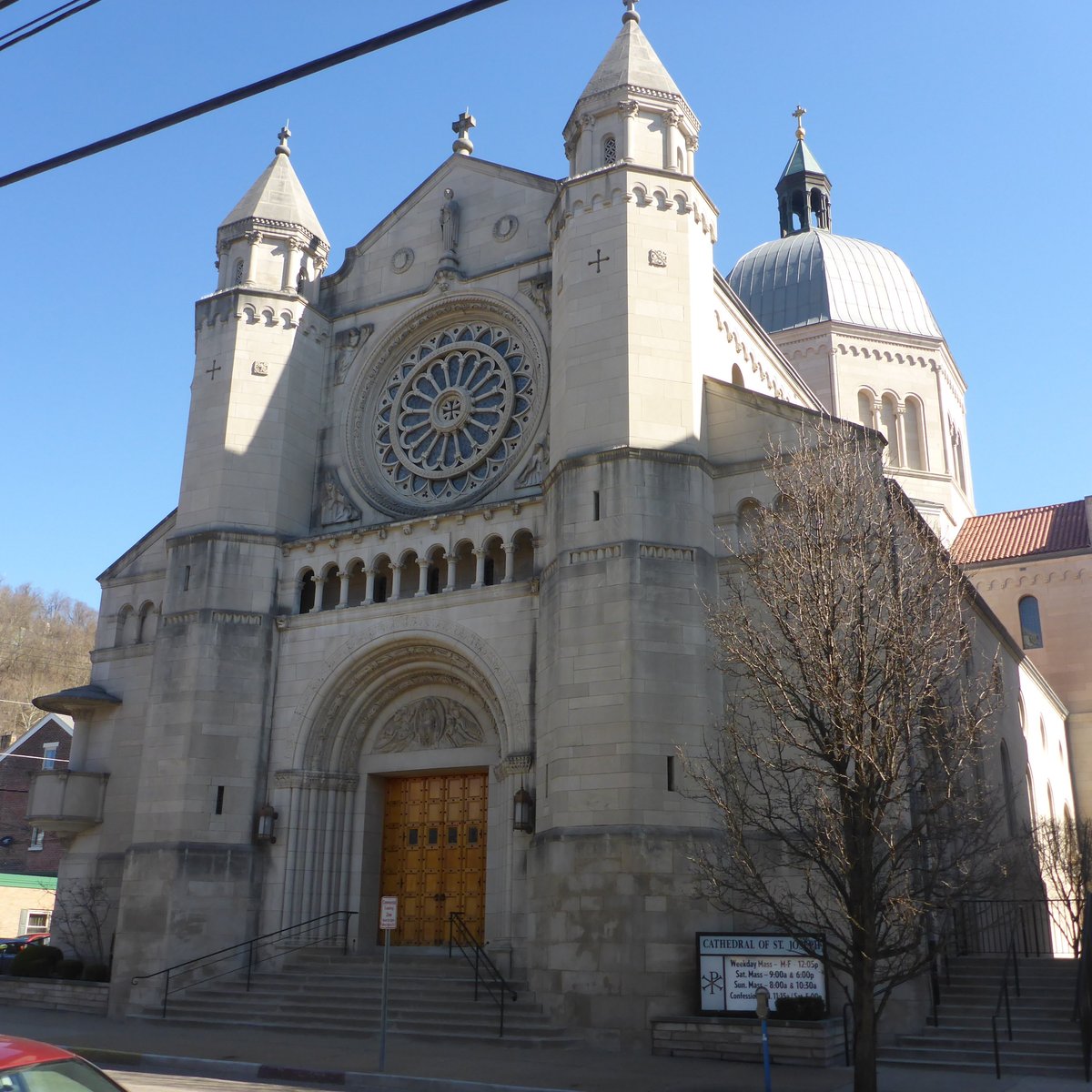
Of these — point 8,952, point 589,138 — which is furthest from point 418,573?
point 8,952

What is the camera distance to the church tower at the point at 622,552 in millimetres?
18484

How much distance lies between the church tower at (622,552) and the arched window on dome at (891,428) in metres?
19.2

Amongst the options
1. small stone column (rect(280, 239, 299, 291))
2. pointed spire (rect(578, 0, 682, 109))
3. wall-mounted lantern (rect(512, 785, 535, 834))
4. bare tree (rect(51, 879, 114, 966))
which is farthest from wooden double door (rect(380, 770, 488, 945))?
pointed spire (rect(578, 0, 682, 109))

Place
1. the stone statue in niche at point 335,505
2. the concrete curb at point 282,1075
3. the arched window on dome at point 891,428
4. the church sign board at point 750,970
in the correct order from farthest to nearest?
the arched window on dome at point 891,428
the stone statue in niche at point 335,505
the church sign board at point 750,970
the concrete curb at point 282,1075

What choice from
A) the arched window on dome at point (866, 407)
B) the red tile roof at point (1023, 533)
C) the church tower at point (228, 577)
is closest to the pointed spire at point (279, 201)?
the church tower at point (228, 577)

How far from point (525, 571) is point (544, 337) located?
525 centimetres

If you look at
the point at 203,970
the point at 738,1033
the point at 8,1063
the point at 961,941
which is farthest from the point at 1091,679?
the point at 8,1063

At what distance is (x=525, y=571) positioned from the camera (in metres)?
23.2

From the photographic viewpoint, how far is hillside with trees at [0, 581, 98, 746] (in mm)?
64875

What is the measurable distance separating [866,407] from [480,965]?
91.1 feet

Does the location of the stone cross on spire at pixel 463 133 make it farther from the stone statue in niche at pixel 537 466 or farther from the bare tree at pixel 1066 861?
the bare tree at pixel 1066 861

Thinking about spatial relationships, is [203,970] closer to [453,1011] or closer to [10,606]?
[453,1011]

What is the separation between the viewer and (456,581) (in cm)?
2389

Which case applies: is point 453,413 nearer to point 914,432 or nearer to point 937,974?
point 937,974
